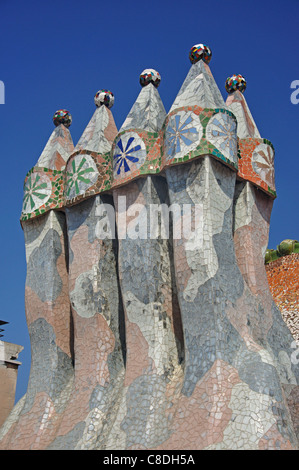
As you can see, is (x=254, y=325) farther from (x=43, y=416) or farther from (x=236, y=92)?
(x=236, y=92)

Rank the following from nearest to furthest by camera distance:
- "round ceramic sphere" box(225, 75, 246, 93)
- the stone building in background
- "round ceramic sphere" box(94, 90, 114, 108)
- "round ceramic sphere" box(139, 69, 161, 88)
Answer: the stone building in background → "round ceramic sphere" box(139, 69, 161, 88) → "round ceramic sphere" box(225, 75, 246, 93) → "round ceramic sphere" box(94, 90, 114, 108)

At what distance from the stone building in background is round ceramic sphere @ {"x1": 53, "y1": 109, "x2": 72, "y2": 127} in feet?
3.33

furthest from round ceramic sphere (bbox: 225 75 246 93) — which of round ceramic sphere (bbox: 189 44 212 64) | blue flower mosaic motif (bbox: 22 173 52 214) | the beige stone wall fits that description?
the beige stone wall

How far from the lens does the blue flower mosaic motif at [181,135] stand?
Answer: 26.7ft

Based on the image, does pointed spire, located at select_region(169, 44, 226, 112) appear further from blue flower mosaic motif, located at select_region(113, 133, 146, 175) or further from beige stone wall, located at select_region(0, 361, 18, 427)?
beige stone wall, located at select_region(0, 361, 18, 427)

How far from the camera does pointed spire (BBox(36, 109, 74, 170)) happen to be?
10.5 metres

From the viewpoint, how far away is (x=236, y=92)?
9984mm

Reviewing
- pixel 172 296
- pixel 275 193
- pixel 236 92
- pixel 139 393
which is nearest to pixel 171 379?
pixel 139 393

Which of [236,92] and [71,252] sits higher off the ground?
[236,92]

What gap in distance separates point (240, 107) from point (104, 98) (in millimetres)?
2464

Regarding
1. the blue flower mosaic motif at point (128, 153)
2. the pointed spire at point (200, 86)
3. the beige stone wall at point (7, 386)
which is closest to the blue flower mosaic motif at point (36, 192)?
the blue flower mosaic motif at point (128, 153)

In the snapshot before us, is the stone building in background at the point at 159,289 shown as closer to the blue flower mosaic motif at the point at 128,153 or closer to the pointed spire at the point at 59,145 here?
the blue flower mosaic motif at the point at 128,153

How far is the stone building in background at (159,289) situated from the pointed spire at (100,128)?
0.04 meters
